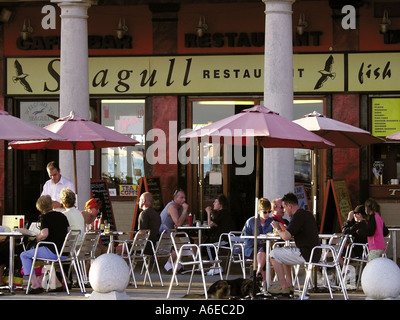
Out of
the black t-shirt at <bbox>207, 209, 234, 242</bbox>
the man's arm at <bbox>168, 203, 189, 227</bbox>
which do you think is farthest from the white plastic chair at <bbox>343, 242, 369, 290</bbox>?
the man's arm at <bbox>168, 203, 189, 227</bbox>

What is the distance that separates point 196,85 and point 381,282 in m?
10.6

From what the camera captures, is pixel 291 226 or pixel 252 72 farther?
pixel 252 72

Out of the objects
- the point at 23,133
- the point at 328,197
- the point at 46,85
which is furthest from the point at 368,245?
the point at 46,85

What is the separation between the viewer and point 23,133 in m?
14.5

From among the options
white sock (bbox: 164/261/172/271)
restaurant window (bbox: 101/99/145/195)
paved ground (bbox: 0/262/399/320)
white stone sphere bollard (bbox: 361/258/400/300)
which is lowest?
white sock (bbox: 164/261/172/271)

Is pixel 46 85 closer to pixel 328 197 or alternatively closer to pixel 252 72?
pixel 252 72

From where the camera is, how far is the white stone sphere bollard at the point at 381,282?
10805 mm

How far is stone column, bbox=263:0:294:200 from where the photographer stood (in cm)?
1764

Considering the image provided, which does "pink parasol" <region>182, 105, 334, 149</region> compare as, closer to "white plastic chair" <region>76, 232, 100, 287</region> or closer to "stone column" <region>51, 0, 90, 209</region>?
"white plastic chair" <region>76, 232, 100, 287</region>

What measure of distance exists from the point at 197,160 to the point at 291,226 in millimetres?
7008

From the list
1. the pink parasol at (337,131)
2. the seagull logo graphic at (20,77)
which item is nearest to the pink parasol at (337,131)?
the pink parasol at (337,131)

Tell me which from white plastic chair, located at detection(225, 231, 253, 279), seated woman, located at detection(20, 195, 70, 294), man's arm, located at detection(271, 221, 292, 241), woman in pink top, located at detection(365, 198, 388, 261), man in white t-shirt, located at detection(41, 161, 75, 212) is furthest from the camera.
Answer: man in white t-shirt, located at detection(41, 161, 75, 212)

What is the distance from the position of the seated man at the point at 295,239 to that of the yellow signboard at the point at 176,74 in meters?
6.55

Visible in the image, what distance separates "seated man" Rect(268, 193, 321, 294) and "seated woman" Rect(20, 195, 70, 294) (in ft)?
9.47
